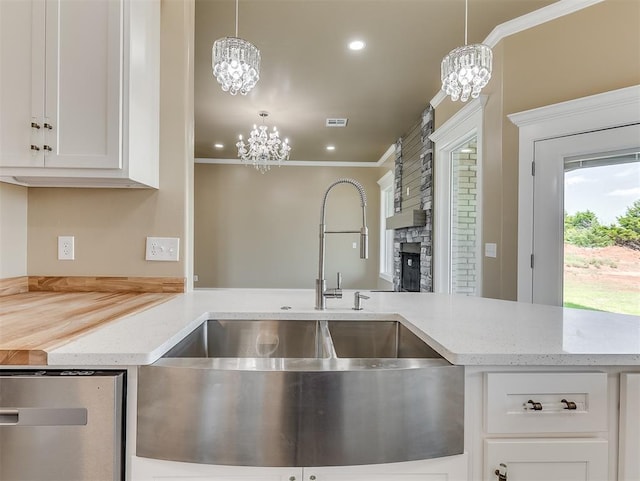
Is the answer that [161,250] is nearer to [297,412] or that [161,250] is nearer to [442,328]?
[297,412]

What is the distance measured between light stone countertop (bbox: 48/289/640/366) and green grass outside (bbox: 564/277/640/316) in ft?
4.24

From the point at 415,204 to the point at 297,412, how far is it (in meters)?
4.25

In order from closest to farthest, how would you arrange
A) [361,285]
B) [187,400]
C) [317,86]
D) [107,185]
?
[187,400], [107,185], [317,86], [361,285]

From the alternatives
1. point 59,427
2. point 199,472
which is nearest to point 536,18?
point 199,472

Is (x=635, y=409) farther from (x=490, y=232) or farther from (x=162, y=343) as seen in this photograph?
(x=490, y=232)

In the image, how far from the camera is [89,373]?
831 mm

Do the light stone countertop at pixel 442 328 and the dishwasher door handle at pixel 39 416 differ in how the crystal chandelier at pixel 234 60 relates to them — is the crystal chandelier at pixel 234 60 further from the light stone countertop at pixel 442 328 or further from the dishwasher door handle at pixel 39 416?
the dishwasher door handle at pixel 39 416

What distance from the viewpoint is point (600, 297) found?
2.39 m

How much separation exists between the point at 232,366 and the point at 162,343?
0.21m

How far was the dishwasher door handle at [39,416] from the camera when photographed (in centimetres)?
80

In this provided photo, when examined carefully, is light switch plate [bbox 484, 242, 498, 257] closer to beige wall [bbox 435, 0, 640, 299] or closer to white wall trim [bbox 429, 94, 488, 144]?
beige wall [bbox 435, 0, 640, 299]

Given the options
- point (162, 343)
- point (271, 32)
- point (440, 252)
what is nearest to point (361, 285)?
point (440, 252)

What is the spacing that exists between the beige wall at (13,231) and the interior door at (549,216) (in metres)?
3.09

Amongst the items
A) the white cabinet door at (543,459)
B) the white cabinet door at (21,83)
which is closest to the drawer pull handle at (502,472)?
the white cabinet door at (543,459)
